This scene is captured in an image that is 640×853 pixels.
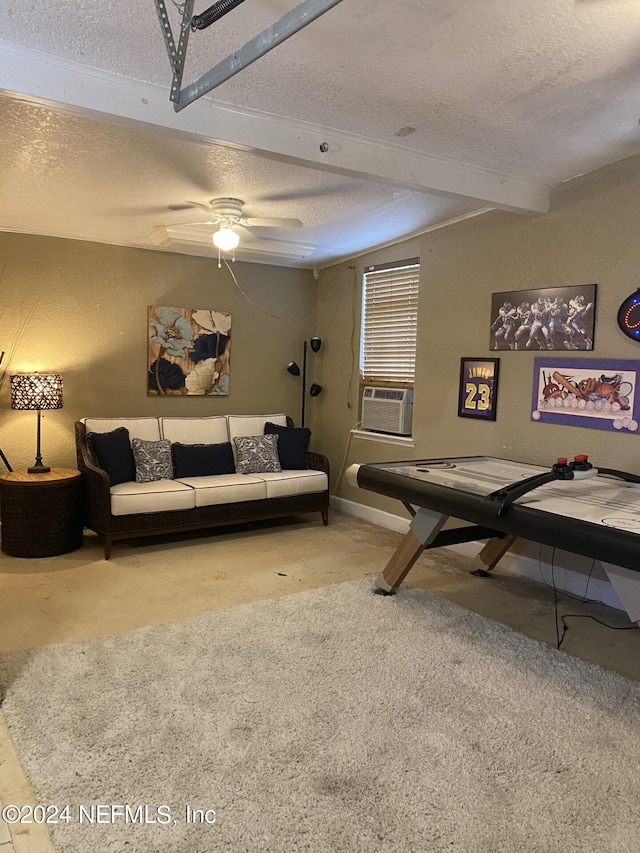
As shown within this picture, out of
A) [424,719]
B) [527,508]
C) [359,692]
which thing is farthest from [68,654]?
[527,508]

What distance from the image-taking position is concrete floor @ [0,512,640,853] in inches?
120

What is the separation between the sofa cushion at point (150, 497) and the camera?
420 cm

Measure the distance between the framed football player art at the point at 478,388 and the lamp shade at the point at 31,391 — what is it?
3.06 metres

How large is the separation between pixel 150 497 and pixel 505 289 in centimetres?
288

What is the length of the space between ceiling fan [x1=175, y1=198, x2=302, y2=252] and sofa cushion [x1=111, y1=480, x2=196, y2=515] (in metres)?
1.77

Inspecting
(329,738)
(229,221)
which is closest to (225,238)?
(229,221)

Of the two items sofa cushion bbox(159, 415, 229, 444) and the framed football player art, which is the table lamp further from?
the framed football player art

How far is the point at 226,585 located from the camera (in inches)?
146

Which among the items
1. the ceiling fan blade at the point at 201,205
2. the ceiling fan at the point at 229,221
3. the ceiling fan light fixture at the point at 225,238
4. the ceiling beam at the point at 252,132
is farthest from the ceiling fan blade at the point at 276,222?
the ceiling beam at the point at 252,132

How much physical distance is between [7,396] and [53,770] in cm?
358

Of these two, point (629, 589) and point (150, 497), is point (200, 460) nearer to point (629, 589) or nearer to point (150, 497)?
point (150, 497)

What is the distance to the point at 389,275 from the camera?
5270mm

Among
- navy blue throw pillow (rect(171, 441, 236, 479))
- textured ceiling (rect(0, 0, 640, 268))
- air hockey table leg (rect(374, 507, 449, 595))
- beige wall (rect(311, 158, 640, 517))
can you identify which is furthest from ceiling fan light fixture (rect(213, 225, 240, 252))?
air hockey table leg (rect(374, 507, 449, 595))

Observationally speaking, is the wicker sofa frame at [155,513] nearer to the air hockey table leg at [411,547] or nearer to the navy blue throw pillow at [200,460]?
the navy blue throw pillow at [200,460]
